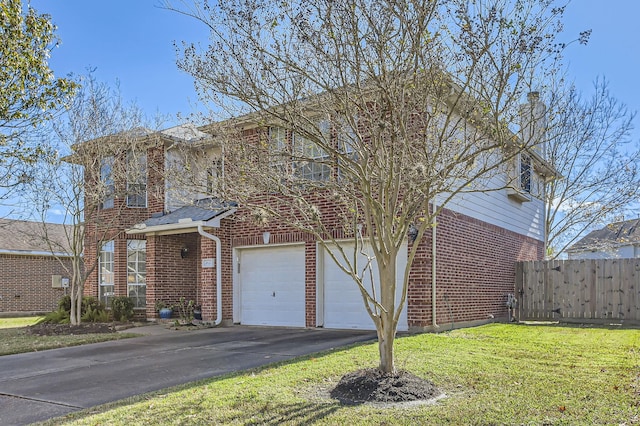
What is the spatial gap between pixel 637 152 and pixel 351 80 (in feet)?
57.6

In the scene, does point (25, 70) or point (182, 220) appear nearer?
point (25, 70)

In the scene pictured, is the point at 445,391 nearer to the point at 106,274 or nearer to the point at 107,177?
the point at 107,177

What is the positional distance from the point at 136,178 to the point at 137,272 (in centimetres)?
345

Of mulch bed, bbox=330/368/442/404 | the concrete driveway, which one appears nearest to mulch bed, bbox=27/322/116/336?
the concrete driveway

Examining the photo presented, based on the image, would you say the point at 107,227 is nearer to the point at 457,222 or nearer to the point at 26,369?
the point at 26,369

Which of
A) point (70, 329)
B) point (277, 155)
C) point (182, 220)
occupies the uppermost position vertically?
point (277, 155)

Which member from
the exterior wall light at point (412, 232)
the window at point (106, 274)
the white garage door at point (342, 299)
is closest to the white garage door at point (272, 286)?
the white garage door at point (342, 299)

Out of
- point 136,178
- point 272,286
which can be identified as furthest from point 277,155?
point 136,178

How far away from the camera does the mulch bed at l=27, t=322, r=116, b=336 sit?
13418 mm

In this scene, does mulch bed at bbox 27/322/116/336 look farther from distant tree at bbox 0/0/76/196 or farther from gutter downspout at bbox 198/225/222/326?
distant tree at bbox 0/0/76/196

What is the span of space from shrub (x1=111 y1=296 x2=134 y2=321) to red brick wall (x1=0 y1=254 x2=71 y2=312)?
9.24 meters

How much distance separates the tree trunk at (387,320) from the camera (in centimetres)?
631

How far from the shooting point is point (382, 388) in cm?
594

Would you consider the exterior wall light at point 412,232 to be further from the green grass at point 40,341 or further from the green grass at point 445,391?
the green grass at point 40,341
